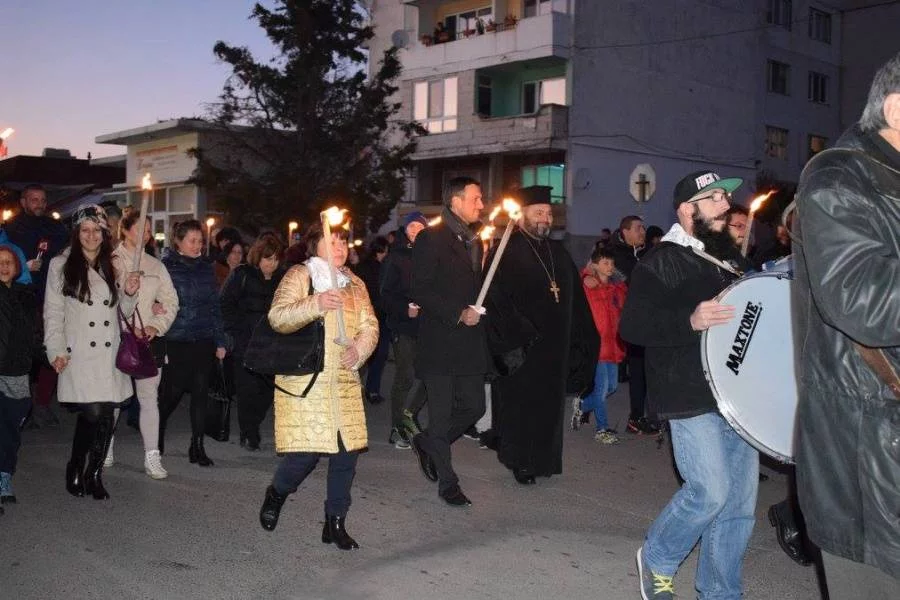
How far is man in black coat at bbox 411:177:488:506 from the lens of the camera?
712 cm

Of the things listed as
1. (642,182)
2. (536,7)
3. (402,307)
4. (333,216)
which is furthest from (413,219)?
(536,7)

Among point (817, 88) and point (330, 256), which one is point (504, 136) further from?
point (330, 256)

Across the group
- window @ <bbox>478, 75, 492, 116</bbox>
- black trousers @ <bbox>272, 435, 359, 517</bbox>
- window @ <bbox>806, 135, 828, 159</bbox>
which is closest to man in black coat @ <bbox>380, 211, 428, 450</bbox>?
black trousers @ <bbox>272, 435, 359, 517</bbox>

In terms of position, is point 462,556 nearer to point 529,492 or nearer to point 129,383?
point 529,492

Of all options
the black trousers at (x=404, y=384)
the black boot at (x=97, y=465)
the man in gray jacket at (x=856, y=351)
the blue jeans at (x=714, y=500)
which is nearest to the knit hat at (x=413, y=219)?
the black trousers at (x=404, y=384)

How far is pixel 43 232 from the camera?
10609 mm

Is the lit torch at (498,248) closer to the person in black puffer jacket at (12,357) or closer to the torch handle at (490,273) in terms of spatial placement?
the torch handle at (490,273)

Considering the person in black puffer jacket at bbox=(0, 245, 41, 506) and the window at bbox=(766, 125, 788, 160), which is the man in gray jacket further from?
the window at bbox=(766, 125, 788, 160)

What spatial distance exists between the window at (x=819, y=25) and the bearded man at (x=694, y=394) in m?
40.1

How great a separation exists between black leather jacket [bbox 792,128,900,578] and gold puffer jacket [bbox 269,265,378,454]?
3.55 m

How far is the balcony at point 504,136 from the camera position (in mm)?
31516

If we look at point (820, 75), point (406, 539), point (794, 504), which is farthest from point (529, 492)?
point (820, 75)

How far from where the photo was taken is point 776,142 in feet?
132

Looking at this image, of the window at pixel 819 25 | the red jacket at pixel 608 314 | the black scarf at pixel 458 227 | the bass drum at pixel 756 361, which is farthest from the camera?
the window at pixel 819 25
